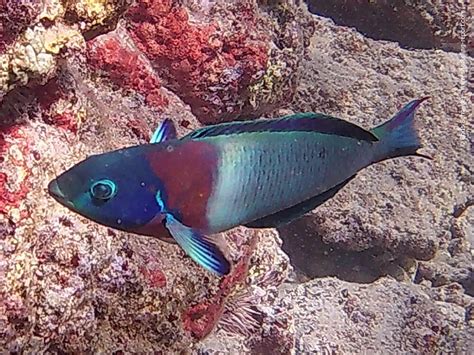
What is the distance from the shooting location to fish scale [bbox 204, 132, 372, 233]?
1.47 meters

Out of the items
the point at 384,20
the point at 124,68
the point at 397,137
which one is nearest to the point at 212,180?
the point at 397,137

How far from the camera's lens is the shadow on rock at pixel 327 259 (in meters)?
5.88

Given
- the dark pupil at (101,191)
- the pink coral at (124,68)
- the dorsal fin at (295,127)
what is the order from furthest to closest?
1. the pink coral at (124,68)
2. the dorsal fin at (295,127)
3. the dark pupil at (101,191)

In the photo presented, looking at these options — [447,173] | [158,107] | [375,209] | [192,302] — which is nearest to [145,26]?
[158,107]

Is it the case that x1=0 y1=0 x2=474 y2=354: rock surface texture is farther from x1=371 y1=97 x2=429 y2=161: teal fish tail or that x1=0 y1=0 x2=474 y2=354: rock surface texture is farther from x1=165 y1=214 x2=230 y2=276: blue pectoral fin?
x1=371 y1=97 x2=429 y2=161: teal fish tail

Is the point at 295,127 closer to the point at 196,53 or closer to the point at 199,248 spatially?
the point at 199,248

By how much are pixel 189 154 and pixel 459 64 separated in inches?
256

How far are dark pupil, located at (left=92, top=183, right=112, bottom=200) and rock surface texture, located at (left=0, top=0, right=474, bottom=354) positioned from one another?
0.92m

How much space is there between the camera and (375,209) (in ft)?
18.4

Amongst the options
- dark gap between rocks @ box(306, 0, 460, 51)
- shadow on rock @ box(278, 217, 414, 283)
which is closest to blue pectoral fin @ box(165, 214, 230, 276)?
shadow on rock @ box(278, 217, 414, 283)

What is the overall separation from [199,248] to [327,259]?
15.9ft

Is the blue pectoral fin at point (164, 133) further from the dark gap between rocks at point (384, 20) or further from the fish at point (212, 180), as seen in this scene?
the dark gap between rocks at point (384, 20)

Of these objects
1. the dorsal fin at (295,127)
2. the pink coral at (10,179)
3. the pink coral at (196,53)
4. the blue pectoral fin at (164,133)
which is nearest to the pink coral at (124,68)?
the pink coral at (196,53)

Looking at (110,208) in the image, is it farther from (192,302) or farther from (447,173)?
(447,173)
